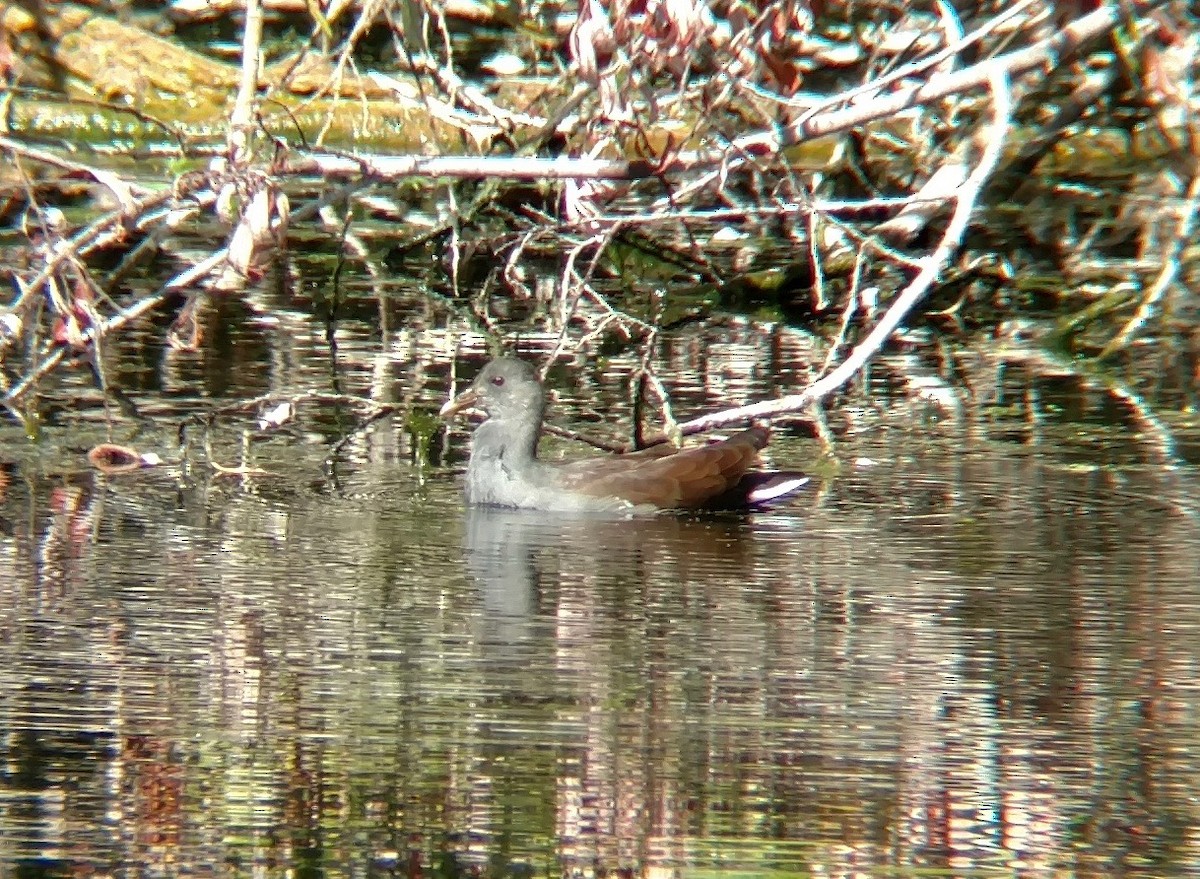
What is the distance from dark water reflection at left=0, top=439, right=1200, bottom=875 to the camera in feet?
17.6

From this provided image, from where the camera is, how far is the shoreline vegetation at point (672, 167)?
9750mm

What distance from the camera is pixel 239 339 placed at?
45.2 feet

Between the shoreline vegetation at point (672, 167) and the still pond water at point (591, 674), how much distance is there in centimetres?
83

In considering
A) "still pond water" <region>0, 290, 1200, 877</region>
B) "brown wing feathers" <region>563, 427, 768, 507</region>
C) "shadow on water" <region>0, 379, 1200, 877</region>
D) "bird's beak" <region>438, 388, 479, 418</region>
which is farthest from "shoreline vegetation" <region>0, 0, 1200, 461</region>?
A: "shadow on water" <region>0, 379, 1200, 877</region>

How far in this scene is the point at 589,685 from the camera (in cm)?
670

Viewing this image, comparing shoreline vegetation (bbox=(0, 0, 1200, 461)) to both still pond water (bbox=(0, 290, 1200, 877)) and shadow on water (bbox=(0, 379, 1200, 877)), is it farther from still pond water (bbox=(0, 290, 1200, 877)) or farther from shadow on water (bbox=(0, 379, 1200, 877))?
shadow on water (bbox=(0, 379, 1200, 877))

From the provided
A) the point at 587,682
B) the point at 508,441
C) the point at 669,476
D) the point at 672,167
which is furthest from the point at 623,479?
the point at 587,682

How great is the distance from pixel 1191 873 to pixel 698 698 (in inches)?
67.2

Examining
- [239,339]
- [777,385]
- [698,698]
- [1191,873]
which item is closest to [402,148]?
[239,339]

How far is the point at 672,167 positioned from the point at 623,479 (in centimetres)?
136

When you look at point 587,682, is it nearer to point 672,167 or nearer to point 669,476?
point 669,476

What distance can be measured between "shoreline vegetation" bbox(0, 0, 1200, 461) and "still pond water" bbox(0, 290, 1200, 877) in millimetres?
833

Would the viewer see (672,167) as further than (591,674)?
Yes

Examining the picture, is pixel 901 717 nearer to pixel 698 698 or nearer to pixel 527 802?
pixel 698 698
